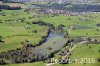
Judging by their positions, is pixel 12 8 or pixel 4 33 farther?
pixel 12 8

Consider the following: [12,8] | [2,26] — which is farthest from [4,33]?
[12,8]

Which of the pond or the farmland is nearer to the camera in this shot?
the farmland

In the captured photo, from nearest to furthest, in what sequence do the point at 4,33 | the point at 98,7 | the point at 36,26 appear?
the point at 4,33
the point at 36,26
the point at 98,7

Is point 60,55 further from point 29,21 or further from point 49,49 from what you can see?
point 29,21

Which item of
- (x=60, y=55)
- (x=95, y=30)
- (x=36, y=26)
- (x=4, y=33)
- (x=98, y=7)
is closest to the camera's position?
(x=60, y=55)

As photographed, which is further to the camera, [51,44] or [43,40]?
[43,40]

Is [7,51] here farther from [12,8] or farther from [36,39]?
[12,8]

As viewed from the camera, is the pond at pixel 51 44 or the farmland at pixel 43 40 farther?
the pond at pixel 51 44
